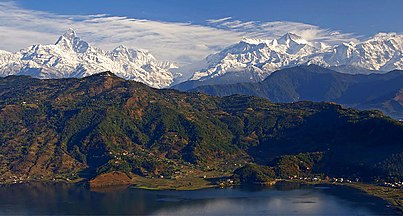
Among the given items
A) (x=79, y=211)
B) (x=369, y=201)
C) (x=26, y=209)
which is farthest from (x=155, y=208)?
(x=369, y=201)

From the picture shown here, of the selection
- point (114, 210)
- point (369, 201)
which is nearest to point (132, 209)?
point (114, 210)

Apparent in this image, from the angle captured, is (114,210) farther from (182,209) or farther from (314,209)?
(314,209)

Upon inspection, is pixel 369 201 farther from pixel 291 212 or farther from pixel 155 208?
pixel 155 208

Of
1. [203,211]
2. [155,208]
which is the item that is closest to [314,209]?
[203,211]

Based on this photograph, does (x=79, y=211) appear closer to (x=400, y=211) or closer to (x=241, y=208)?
(x=241, y=208)

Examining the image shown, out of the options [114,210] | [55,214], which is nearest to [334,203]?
[114,210]

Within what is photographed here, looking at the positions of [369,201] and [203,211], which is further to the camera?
[369,201]

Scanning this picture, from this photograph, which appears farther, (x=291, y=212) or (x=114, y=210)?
(x=114, y=210)
